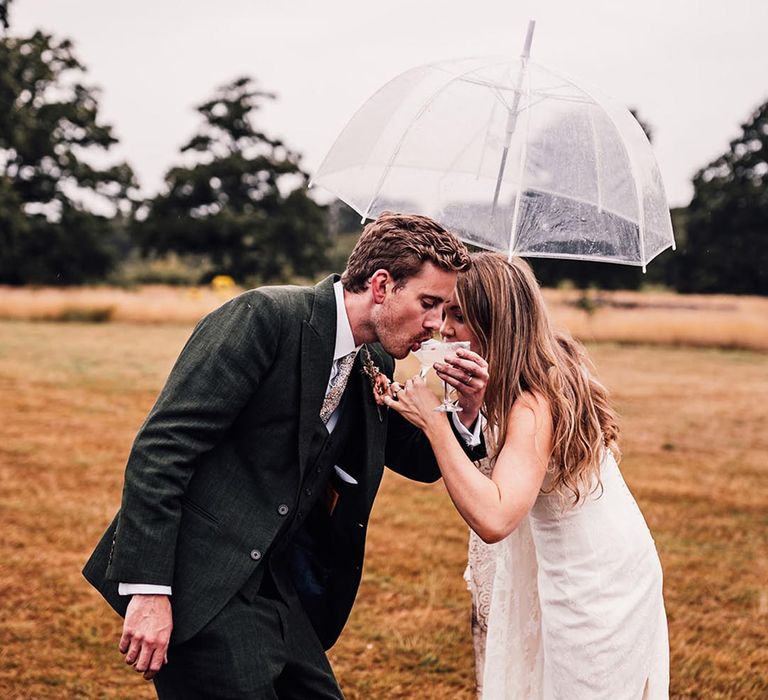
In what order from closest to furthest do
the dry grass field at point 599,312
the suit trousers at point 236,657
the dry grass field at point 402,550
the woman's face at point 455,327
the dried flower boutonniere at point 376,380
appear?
the suit trousers at point 236,657
the dried flower boutonniere at point 376,380
the woman's face at point 455,327
the dry grass field at point 402,550
the dry grass field at point 599,312

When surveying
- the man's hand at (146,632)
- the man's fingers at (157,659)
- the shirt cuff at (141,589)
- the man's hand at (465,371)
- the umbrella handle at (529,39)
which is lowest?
the man's fingers at (157,659)

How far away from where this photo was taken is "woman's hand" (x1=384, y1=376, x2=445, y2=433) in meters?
2.90

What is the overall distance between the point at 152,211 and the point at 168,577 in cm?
4865

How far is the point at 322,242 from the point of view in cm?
4812

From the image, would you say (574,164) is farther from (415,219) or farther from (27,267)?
(27,267)

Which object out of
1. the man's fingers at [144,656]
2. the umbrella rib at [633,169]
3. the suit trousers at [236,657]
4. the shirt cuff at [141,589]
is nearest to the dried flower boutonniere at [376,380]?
the suit trousers at [236,657]

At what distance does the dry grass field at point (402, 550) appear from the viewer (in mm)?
5215

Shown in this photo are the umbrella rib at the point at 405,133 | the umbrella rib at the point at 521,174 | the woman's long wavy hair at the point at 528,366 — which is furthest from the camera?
the umbrella rib at the point at 405,133

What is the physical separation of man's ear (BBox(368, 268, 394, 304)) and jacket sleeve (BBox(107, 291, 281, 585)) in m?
0.44

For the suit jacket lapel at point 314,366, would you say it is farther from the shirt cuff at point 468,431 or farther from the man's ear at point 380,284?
the shirt cuff at point 468,431

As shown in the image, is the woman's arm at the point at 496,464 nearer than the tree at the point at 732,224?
Yes

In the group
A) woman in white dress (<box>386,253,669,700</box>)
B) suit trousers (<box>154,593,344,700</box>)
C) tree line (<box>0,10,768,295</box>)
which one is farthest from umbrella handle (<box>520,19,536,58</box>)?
tree line (<box>0,10,768,295</box>)

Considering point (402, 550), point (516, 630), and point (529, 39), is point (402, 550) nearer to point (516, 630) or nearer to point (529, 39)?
point (516, 630)

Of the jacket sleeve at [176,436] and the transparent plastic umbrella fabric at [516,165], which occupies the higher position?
the transparent plastic umbrella fabric at [516,165]
